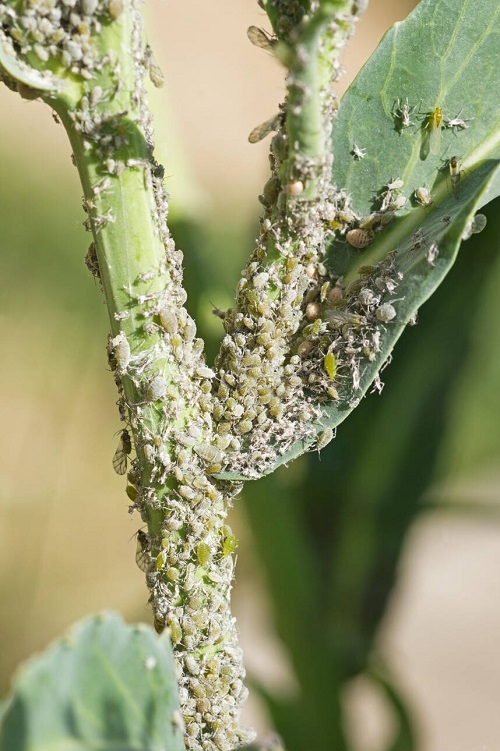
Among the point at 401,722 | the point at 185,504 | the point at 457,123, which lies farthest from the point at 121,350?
the point at 401,722

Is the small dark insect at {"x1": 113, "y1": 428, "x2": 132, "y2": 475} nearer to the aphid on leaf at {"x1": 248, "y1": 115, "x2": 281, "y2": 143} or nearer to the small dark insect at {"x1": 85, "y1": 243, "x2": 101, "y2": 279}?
the small dark insect at {"x1": 85, "y1": 243, "x2": 101, "y2": 279}

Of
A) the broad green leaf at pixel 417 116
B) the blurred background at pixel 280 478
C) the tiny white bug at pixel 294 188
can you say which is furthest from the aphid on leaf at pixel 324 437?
the blurred background at pixel 280 478

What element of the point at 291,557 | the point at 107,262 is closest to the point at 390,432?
the point at 291,557

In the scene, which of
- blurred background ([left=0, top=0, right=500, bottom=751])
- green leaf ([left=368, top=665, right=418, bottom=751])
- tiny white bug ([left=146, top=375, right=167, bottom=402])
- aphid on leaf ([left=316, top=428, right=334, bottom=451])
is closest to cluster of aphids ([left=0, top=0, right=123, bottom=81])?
tiny white bug ([left=146, top=375, right=167, bottom=402])

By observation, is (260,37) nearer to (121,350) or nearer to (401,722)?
(121,350)

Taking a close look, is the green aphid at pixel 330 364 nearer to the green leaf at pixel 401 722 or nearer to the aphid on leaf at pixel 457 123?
the aphid on leaf at pixel 457 123

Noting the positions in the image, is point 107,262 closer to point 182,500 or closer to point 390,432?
point 182,500
